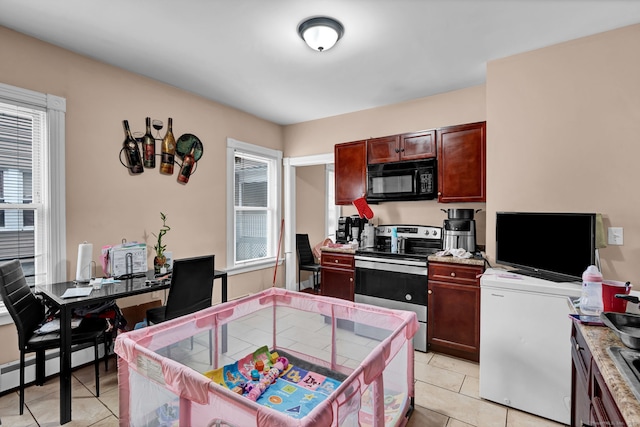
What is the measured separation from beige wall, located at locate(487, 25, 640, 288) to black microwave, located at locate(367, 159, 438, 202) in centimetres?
62

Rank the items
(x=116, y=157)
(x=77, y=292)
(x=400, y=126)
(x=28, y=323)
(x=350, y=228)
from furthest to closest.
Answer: (x=350, y=228), (x=400, y=126), (x=116, y=157), (x=77, y=292), (x=28, y=323)

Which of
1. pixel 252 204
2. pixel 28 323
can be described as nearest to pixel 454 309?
pixel 252 204

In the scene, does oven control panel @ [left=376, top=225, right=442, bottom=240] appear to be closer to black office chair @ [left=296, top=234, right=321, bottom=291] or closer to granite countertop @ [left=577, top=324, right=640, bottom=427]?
black office chair @ [left=296, top=234, right=321, bottom=291]

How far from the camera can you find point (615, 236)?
2301 millimetres

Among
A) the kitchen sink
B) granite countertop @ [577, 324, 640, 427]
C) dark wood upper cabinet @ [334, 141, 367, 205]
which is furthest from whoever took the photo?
dark wood upper cabinet @ [334, 141, 367, 205]

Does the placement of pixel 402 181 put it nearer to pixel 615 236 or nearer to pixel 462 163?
pixel 462 163

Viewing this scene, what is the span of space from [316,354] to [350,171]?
2.23 metres

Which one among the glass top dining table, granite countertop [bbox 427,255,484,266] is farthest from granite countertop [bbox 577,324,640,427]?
the glass top dining table

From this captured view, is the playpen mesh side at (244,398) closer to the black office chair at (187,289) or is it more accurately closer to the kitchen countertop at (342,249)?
the black office chair at (187,289)

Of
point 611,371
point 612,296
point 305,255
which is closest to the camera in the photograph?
point 611,371

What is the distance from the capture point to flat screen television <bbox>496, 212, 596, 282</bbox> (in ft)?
6.75

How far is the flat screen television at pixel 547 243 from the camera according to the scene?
2.06 m

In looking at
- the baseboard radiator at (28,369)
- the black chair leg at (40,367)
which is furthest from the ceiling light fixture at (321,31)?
the black chair leg at (40,367)

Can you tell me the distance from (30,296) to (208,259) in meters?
1.24
